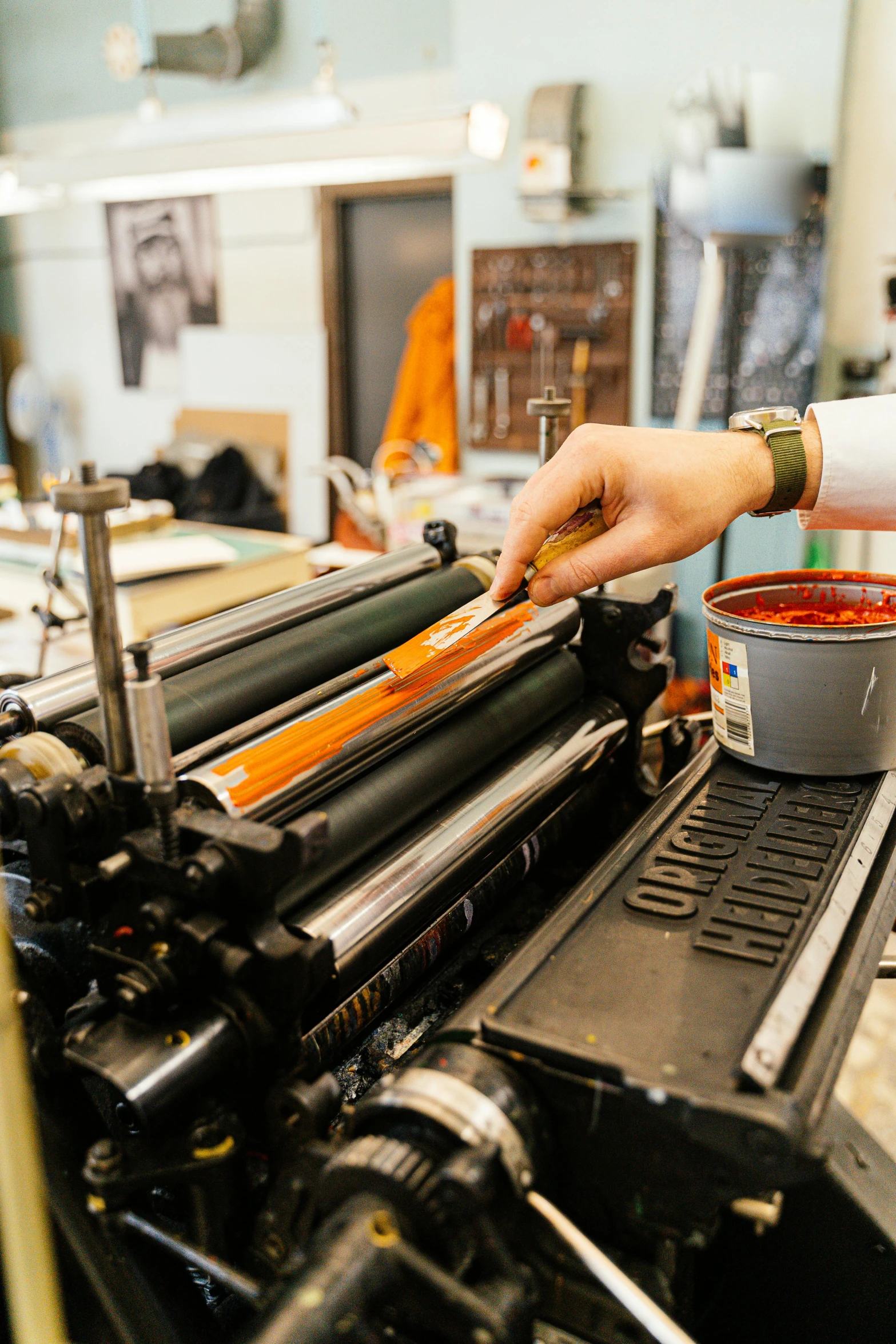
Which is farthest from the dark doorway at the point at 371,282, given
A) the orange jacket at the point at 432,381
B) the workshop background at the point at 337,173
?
the orange jacket at the point at 432,381

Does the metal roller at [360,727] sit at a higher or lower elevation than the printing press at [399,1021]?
higher

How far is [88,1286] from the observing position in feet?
2.32

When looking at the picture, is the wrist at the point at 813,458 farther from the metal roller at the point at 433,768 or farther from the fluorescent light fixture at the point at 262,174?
the fluorescent light fixture at the point at 262,174

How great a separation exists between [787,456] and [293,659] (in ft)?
1.92

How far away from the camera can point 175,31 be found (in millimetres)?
4965

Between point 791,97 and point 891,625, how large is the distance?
257 centimetres

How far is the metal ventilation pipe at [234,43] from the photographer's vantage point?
14.2 ft

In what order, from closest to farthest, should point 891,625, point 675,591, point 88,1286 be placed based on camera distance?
point 88,1286 → point 891,625 → point 675,591

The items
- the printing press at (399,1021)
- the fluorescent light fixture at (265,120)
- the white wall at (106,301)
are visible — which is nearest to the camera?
the printing press at (399,1021)

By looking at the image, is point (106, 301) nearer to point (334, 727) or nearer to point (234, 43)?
point (234, 43)

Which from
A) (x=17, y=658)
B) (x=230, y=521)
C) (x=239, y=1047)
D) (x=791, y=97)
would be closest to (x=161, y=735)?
(x=239, y=1047)

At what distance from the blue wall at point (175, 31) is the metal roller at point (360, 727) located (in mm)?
4099

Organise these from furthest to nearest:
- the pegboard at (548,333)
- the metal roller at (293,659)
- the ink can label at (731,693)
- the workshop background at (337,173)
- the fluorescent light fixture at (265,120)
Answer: the pegboard at (548,333) < the workshop background at (337,173) < the fluorescent light fixture at (265,120) < the ink can label at (731,693) < the metal roller at (293,659)

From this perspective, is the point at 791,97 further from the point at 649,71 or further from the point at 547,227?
the point at 547,227
